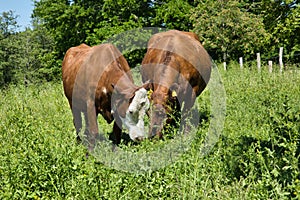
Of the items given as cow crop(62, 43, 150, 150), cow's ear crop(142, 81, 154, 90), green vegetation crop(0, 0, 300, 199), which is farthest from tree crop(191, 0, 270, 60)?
cow's ear crop(142, 81, 154, 90)

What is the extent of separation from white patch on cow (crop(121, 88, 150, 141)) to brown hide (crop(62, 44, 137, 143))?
15 cm

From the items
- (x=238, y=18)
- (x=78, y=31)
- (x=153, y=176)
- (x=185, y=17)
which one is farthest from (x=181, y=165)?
(x=78, y=31)

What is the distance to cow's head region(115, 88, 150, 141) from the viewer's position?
5109 mm

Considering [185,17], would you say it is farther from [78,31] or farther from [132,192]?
[132,192]

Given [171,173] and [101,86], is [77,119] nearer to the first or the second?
[101,86]

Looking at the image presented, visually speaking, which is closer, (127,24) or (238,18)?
(238,18)

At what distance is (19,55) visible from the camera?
176 feet

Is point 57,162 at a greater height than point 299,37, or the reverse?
point 57,162

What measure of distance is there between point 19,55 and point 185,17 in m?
36.4

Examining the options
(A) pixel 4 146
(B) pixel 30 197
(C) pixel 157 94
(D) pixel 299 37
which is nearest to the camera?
(B) pixel 30 197

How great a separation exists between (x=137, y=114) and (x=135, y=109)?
0.10 meters

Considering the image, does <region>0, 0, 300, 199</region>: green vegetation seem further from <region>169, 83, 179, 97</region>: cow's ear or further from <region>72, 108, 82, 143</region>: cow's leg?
<region>169, 83, 179, 97</region>: cow's ear

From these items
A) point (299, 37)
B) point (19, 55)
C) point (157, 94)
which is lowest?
point (19, 55)

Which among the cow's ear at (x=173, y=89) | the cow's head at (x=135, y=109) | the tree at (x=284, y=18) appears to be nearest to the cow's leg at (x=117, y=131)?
the cow's head at (x=135, y=109)
